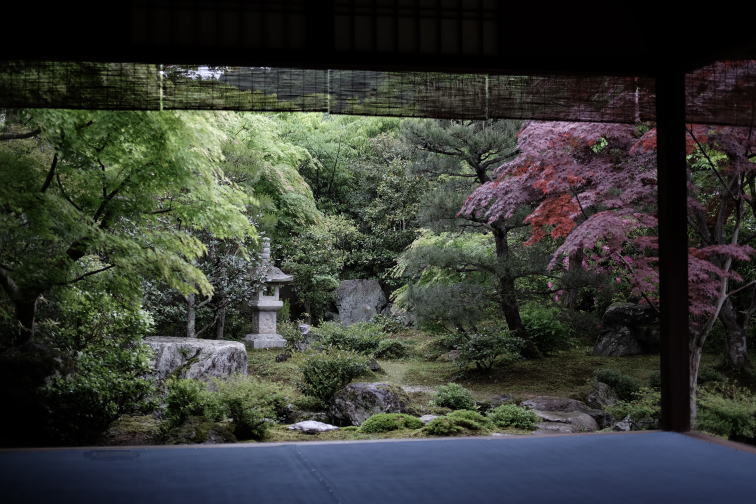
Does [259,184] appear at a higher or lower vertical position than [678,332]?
higher

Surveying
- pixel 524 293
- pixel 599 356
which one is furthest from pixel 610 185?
pixel 599 356

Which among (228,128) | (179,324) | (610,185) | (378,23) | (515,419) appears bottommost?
(515,419)

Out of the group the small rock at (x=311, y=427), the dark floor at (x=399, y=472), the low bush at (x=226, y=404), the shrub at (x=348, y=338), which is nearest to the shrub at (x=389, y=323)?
the shrub at (x=348, y=338)

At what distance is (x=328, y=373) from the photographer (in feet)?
25.4

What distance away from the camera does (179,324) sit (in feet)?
30.0

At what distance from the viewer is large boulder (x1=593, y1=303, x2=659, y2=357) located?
→ 8930mm

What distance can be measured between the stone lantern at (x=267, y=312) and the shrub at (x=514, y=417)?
170 inches

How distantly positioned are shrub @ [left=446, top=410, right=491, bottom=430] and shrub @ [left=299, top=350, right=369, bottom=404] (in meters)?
1.45

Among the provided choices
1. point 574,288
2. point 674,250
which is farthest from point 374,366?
point 674,250

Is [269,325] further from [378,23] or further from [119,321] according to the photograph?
[378,23]

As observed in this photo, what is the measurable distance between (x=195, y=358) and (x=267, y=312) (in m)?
3.48

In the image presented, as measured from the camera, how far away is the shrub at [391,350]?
10.4 meters

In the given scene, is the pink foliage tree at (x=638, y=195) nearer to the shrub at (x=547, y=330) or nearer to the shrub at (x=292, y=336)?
the shrub at (x=547, y=330)

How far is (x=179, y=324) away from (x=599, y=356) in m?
5.64
